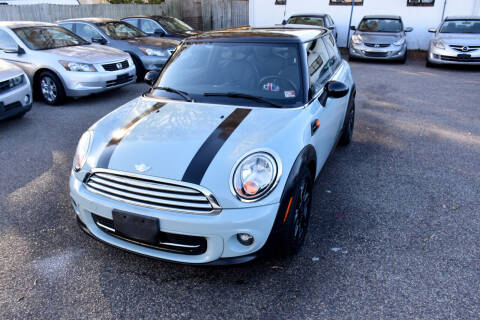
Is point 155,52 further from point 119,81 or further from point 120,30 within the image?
point 119,81

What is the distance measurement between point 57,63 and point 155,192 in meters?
5.78

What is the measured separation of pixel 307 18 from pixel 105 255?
1248 centimetres

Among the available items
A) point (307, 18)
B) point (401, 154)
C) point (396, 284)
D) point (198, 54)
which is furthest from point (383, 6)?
point (396, 284)

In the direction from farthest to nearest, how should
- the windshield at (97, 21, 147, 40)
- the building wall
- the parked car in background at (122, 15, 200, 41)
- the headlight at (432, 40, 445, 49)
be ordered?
1. the building wall
2. the parked car in background at (122, 15, 200, 41)
3. the headlight at (432, 40, 445, 49)
4. the windshield at (97, 21, 147, 40)

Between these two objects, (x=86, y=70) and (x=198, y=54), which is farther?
(x=86, y=70)

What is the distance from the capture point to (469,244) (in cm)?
301

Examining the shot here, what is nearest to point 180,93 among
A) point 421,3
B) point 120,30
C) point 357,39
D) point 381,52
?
point 120,30

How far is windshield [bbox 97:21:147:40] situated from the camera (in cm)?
945

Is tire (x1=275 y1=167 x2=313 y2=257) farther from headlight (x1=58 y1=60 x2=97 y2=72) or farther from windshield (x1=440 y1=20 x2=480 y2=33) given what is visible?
windshield (x1=440 y1=20 x2=480 y2=33)

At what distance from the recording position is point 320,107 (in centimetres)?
332

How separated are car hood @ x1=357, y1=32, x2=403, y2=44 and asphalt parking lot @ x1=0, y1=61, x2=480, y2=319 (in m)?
7.56

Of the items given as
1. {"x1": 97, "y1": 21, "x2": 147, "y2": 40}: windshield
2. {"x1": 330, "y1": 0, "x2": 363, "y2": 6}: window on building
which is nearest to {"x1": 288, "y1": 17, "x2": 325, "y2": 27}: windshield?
{"x1": 330, "y1": 0, "x2": 363, "y2": 6}: window on building

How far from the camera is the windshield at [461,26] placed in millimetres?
11117

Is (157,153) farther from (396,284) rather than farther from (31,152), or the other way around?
(31,152)
